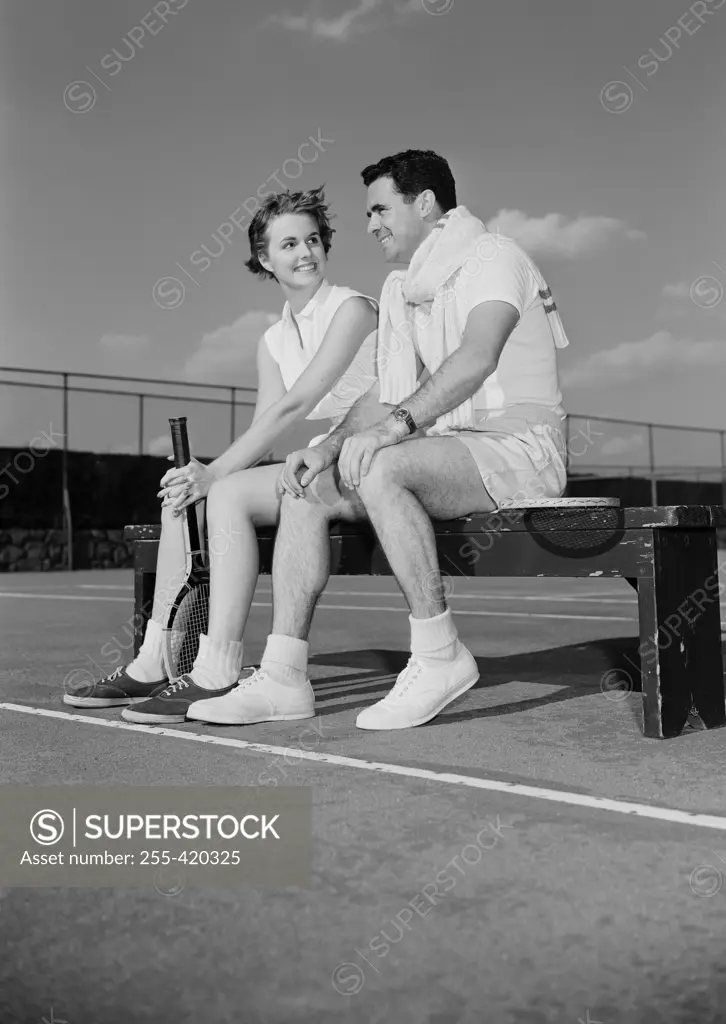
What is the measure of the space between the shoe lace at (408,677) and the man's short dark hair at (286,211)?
1.48m

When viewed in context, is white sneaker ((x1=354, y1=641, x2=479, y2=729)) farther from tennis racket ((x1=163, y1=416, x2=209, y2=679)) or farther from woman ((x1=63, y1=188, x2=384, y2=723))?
tennis racket ((x1=163, y1=416, x2=209, y2=679))

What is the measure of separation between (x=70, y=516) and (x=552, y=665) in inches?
556

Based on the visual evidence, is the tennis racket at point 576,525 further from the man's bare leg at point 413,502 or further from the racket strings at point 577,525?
the man's bare leg at point 413,502

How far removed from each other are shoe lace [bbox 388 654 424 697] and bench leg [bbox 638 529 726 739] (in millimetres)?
596

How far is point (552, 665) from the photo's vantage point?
4949mm

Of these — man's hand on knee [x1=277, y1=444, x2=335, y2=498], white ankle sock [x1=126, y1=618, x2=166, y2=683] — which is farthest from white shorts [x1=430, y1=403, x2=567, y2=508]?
white ankle sock [x1=126, y1=618, x2=166, y2=683]

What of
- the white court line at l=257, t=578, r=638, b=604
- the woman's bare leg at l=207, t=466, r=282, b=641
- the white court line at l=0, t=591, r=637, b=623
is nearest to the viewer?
the woman's bare leg at l=207, t=466, r=282, b=641

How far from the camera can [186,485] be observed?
3717 mm

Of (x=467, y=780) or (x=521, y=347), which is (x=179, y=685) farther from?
(x=521, y=347)

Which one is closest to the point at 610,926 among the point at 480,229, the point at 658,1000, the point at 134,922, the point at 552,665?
the point at 658,1000

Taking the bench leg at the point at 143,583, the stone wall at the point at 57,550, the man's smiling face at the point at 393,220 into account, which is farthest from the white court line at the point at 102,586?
the man's smiling face at the point at 393,220

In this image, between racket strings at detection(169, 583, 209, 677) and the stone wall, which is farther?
the stone wall

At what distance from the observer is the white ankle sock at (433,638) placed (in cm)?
328

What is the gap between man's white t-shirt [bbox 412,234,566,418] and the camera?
3.54 m
